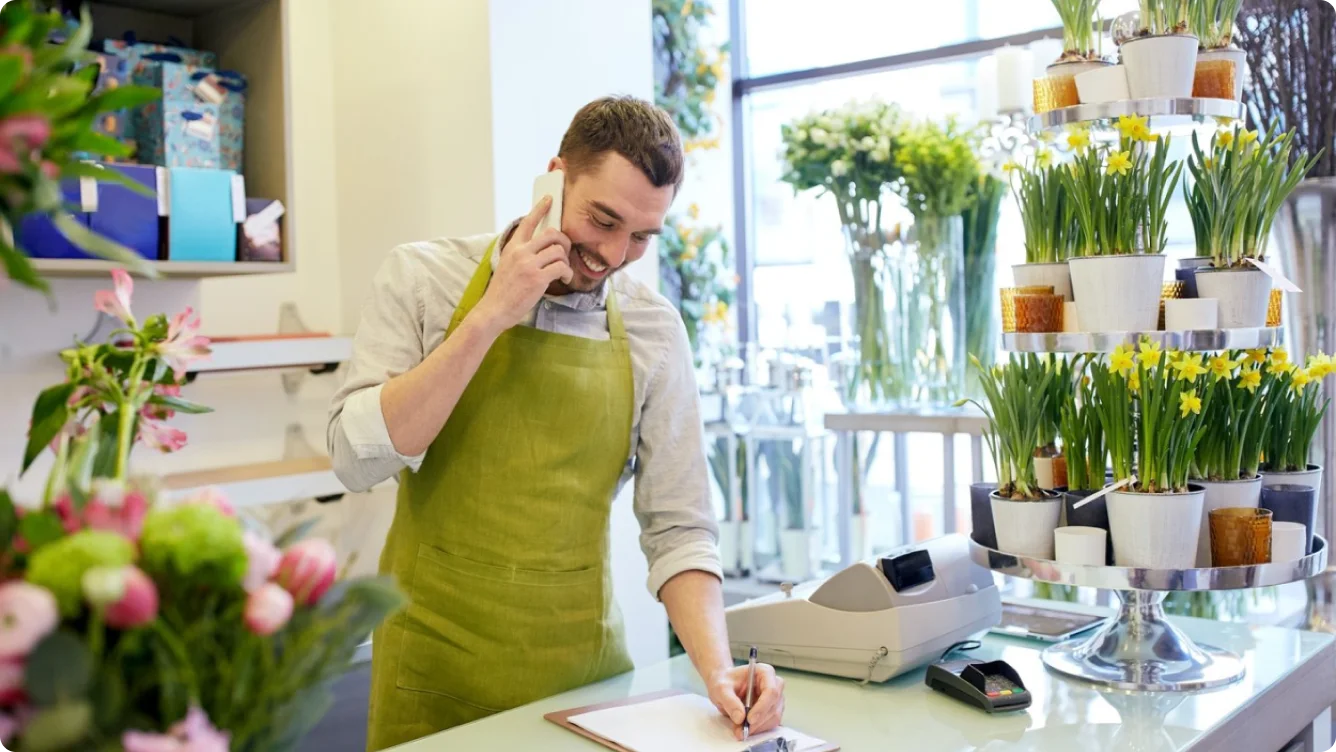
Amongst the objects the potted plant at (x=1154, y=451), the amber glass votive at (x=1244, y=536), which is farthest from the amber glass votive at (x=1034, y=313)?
the amber glass votive at (x=1244, y=536)

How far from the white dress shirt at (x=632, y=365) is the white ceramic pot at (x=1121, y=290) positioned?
629 millimetres

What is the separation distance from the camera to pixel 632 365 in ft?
6.45

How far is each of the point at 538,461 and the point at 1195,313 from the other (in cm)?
99

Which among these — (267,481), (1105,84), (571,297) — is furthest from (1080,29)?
(267,481)

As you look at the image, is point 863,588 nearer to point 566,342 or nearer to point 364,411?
point 566,342

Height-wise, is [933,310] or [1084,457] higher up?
[933,310]

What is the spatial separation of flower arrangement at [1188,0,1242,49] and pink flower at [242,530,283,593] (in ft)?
5.67

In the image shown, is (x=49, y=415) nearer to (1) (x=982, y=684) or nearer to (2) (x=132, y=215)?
(1) (x=982, y=684)

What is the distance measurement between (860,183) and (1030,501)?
188 centimetres

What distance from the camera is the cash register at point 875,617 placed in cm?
180

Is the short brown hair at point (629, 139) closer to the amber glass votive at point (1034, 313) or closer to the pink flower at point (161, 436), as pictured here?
the amber glass votive at point (1034, 313)

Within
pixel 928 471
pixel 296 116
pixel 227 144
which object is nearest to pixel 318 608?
pixel 227 144

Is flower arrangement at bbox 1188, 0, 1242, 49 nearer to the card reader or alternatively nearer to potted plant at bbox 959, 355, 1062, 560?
potted plant at bbox 959, 355, 1062, 560

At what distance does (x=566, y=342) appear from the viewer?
1.90 metres
